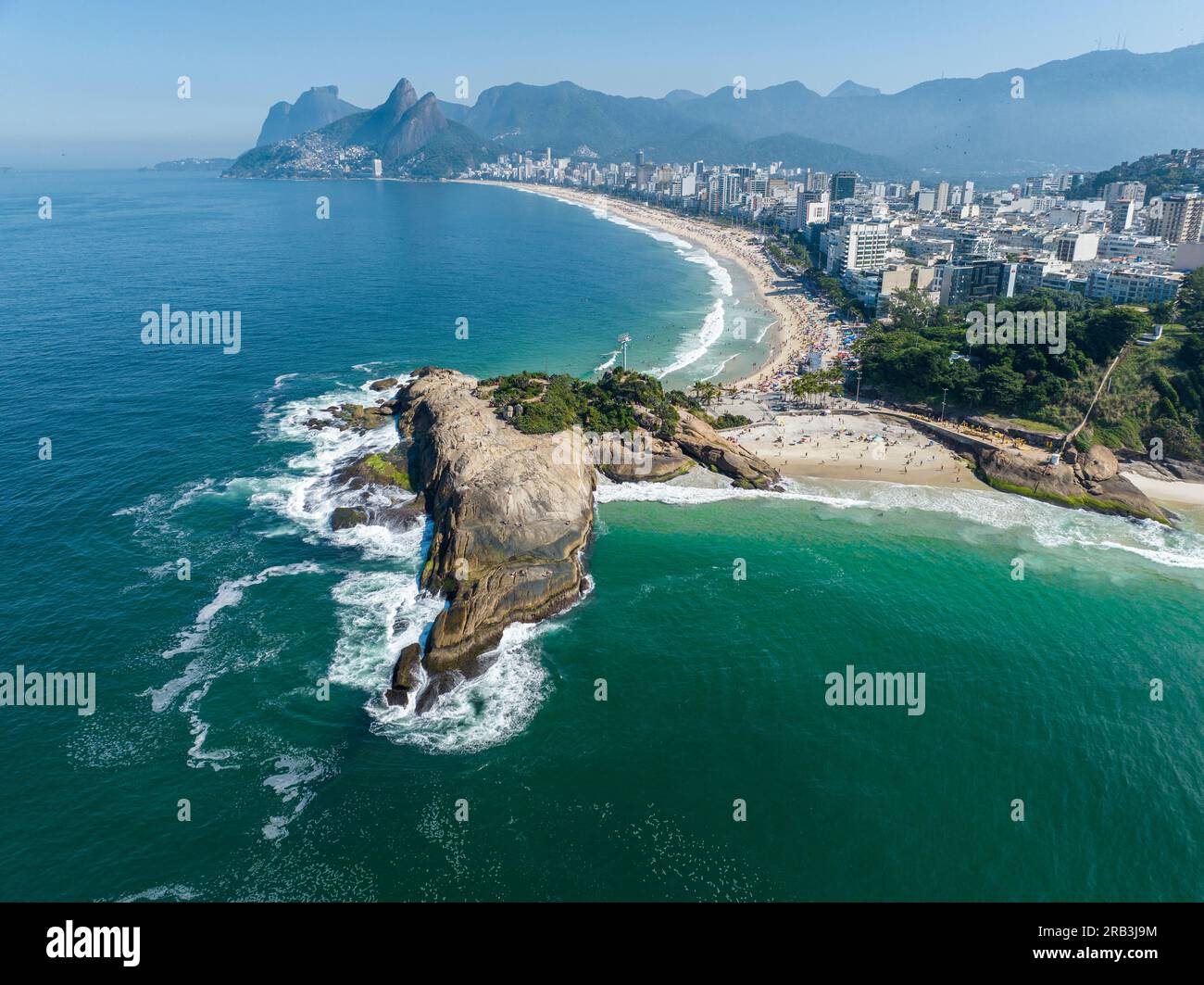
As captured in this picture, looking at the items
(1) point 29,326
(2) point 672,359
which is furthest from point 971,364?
(1) point 29,326

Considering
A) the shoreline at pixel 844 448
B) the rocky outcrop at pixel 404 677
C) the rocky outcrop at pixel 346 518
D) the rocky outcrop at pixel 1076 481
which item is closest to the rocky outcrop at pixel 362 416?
the rocky outcrop at pixel 346 518

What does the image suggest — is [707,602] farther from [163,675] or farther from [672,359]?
[672,359]

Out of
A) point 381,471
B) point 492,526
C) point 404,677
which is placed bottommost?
point 404,677

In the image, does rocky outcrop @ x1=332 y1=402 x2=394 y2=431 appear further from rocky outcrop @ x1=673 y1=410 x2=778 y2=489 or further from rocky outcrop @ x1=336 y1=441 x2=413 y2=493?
rocky outcrop @ x1=673 y1=410 x2=778 y2=489

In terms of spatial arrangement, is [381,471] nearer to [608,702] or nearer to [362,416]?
[362,416]

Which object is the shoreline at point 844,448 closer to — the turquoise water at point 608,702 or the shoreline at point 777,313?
the shoreline at point 777,313

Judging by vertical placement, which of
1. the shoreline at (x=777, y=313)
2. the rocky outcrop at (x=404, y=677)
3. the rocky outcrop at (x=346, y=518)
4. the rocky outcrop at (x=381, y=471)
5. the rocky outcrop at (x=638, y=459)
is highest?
the shoreline at (x=777, y=313)

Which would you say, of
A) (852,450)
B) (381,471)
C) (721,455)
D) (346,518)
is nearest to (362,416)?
(381,471)
